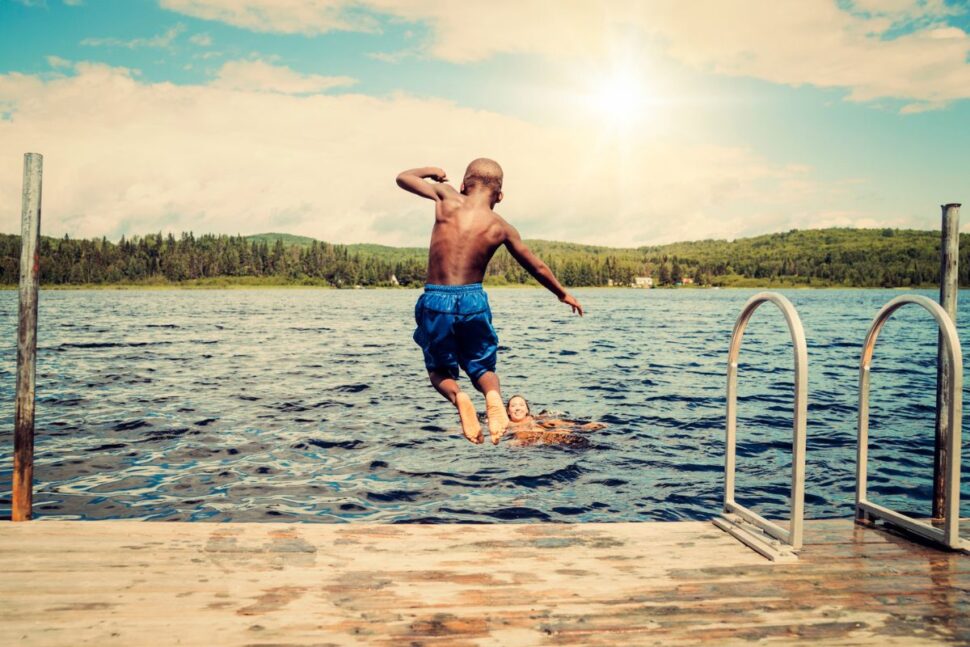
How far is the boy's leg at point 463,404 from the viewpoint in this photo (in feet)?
14.9

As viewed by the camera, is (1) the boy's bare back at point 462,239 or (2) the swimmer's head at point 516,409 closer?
(1) the boy's bare back at point 462,239

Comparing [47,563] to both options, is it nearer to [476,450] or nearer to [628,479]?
[628,479]

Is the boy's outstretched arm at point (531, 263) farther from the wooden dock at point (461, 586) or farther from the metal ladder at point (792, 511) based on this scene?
the wooden dock at point (461, 586)

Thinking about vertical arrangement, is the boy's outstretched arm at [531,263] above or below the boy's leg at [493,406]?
above

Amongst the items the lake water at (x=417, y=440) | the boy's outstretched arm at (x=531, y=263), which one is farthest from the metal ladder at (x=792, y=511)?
the lake water at (x=417, y=440)

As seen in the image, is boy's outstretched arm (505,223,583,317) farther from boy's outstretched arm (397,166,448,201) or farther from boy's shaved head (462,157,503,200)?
boy's outstretched arm (397,166,448,201)

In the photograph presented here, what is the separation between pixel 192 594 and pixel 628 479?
10231 millimetres

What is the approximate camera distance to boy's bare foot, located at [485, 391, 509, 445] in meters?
4.67

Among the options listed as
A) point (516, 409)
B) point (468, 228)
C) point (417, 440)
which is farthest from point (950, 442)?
point (417, 440)

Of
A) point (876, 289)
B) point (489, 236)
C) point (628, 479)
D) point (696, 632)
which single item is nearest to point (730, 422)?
point (696, 632)

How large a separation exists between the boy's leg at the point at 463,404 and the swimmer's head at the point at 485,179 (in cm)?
127

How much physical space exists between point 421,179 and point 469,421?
166 cm

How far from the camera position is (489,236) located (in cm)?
480

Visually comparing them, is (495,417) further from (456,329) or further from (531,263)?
(531,263)
